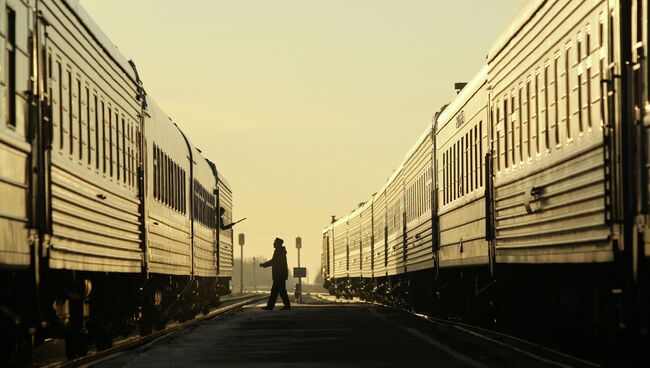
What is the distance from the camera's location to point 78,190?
1577 cm

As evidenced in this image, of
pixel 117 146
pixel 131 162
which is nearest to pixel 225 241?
pixel 131 162

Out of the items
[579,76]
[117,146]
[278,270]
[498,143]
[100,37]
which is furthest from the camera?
[278,270]

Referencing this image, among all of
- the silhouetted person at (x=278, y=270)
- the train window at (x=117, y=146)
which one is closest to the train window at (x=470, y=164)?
the train window at (x=117, y=146)

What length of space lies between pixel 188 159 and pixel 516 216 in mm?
15291

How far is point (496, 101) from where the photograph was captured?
2064 centimetres

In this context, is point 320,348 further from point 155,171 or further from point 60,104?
point 155,171

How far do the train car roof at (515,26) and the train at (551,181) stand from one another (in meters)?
0.03

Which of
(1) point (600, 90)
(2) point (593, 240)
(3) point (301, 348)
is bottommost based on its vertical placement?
(3) point (301, 348)

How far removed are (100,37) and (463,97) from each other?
7992 millimetres

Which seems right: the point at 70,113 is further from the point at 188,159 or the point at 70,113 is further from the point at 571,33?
the point at 188,159

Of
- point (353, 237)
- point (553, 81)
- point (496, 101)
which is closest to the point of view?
point (553, 81)

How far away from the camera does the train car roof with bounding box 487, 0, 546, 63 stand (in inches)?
687

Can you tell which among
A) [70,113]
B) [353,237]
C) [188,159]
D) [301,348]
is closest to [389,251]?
[188,159]

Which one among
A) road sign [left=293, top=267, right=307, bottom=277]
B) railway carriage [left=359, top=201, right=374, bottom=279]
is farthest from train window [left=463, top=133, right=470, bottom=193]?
road sign [left=293, top=267, right=307, bottom=277]
